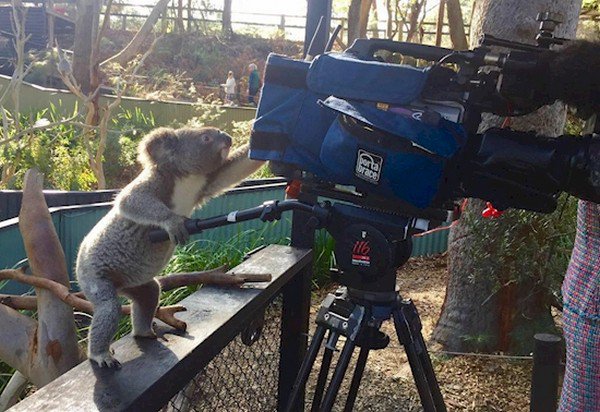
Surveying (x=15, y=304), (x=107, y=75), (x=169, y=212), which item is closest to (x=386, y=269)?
(x=169, y=212)

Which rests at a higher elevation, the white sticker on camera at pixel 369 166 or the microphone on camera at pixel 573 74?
the microphone on camera at pixel 573 74

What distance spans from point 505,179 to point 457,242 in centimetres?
218

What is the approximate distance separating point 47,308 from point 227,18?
21.8m

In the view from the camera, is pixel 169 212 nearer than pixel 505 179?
No

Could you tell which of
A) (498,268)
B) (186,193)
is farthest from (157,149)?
(498,268)

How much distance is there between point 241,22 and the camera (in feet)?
78.0

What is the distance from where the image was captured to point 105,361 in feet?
4.33

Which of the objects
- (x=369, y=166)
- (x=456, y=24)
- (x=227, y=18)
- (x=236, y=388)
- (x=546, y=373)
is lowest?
(x=236, y=388)

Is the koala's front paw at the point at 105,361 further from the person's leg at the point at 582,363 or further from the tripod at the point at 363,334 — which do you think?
the person's leg at the point at 582,363

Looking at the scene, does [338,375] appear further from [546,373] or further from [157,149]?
[157,149]

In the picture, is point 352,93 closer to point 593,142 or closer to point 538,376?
point 593,142

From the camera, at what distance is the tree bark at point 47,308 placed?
2.07 meters

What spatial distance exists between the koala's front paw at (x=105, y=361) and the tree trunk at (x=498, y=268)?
215cm

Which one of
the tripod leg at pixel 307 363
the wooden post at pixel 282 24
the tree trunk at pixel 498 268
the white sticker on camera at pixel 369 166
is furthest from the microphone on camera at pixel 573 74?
the wooden post at pixel 282 24
